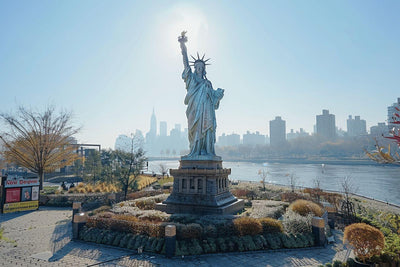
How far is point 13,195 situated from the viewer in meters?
18.4

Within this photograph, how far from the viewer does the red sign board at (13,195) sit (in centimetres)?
1812

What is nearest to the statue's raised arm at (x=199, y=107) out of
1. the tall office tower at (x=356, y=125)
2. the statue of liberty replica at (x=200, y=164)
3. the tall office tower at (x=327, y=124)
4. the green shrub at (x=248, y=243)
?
the statue of liberty replica at (x=200, y=164)

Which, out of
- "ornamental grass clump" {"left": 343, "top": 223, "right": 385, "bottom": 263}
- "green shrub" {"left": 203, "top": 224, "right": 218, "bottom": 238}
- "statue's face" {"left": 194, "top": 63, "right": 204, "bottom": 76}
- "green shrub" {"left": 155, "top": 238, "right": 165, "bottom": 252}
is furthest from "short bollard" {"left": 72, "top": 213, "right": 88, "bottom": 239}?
"ornamental grass clump" {"left": 343, "top": 223, "right": 385, "bottom": 263}

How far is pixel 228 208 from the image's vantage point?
14.2m

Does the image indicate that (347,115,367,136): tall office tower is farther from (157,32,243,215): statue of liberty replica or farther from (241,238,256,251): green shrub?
(241,238,256,251): green shrub

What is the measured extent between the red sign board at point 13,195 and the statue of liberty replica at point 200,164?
11.4m

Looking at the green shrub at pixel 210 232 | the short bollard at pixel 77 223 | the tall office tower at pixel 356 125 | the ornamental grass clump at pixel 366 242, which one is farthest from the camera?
the tall office tower at pixel 356 125

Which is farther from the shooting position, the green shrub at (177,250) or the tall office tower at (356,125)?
the tall office tower at (356,125)

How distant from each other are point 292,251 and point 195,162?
23.7 ft

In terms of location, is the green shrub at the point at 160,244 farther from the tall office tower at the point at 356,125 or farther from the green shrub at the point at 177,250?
the tall office tower at the point at 356,125

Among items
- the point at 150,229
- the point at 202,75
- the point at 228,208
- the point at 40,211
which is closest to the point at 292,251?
the point at 228,208

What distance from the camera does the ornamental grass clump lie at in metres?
7.14

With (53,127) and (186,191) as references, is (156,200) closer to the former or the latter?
(186,191)

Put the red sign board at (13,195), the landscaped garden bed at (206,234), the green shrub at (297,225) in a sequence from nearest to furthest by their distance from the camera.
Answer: the landscaped garden bed at (206,234) < the green shrub at (297,225) < the red sign board at (13,195)
